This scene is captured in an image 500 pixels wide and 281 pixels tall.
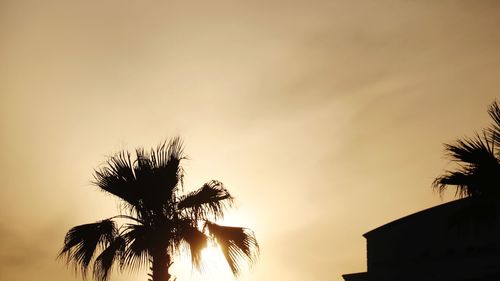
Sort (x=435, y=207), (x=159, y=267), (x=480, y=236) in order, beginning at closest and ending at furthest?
1. (x=159, y=267)
2. (x=480, y=236)
3. (x=435, y=207)

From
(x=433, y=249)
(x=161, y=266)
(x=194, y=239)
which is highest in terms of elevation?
(x=433, y=249)

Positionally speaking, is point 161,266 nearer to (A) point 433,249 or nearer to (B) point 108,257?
(B) point 108,257

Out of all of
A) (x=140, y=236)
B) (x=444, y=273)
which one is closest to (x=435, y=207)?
(x=444, y=273)

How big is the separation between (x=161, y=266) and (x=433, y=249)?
11440 millimetres

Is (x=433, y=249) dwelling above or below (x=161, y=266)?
above

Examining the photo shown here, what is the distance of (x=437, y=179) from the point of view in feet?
37.4

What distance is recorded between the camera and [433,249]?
1945 cm

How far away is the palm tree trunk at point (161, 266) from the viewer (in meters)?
12.4

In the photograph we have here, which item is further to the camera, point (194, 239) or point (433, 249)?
point (433, 249)

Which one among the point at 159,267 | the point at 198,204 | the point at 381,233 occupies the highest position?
the point at 381,233

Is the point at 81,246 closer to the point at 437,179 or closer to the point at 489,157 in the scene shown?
the point at 437,179

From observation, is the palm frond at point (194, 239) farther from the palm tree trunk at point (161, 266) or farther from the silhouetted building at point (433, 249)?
the silhouetted building at point (433, 249)

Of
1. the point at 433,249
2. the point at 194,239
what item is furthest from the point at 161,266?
the point at 433,249

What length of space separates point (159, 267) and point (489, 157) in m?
7.83
